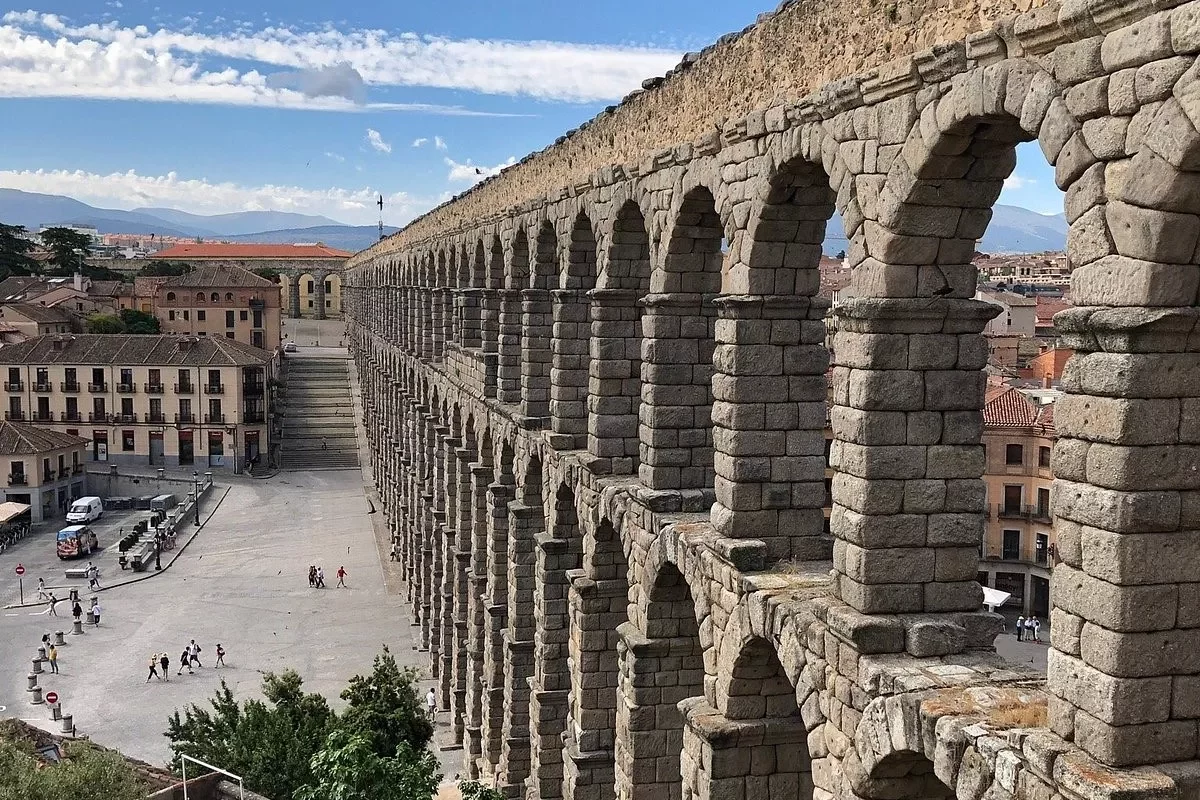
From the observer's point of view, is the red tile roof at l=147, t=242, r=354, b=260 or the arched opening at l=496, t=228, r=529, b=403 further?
the red tile roof at l=147, t=242, r=354, b=260

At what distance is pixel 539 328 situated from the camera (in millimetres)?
23312

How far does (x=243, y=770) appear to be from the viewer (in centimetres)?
2402

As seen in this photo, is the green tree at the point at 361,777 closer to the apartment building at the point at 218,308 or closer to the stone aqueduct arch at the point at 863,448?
the stone aqueduct arch at the point at 863,448

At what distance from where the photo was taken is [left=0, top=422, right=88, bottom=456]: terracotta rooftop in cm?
6172

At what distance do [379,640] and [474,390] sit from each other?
15633 mm

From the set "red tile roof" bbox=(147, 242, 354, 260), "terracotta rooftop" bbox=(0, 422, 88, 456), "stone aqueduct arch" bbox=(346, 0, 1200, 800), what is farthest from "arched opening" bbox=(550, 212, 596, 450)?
"red tile roof" bbox=(147, 242, 354, 260)

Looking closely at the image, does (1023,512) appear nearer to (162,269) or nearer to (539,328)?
(539,328)

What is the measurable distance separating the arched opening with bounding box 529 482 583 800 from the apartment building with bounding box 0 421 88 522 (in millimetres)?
47170

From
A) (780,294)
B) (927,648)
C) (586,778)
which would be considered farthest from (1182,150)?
(586,778)

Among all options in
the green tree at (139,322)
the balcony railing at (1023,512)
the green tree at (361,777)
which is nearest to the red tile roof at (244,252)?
the green tree at (139,322)

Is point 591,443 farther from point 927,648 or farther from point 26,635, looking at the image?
point 26,635

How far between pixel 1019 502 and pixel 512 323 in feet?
75.9

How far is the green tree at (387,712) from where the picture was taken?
83.3 ft

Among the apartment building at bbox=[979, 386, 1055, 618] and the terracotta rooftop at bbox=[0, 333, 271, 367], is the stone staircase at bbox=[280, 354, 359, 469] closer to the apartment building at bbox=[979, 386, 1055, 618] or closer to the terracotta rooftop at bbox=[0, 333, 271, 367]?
the terracotta rooftop at bbox=[0, 333, 271, 367]
